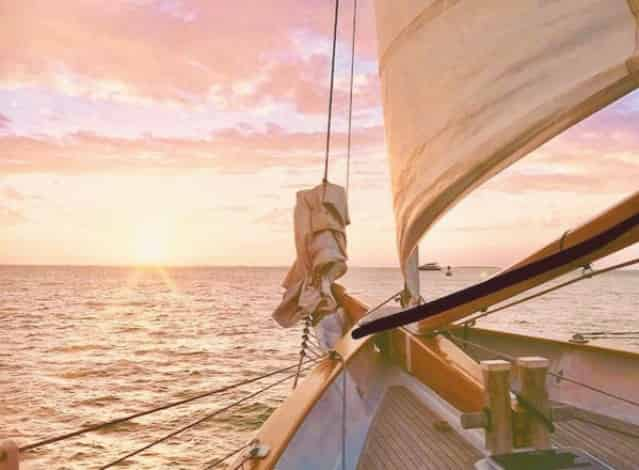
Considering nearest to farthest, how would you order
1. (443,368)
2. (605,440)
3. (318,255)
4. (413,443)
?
(413,443), (605,440), (443,368), (318,255)

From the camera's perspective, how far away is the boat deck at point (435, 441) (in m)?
3.39

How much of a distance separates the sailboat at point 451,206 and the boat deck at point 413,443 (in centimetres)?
1

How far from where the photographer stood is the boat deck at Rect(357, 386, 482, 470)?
11.0 feet

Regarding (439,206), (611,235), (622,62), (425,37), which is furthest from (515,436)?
(425,37)

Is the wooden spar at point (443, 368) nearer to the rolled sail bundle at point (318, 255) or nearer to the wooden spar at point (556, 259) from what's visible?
the wooden spar at point (556, 259)

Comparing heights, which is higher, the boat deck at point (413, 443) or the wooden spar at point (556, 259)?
the wooden spar at point (556, 259)

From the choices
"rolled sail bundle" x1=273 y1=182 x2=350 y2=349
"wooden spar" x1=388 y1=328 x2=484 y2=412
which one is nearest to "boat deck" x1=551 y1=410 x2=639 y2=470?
"wooden spar" x1=388 y1=328 x2=484 y2=412

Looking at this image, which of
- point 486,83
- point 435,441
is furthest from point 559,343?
point 486,83

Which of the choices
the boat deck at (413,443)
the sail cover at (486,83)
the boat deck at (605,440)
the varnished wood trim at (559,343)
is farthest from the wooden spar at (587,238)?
the varnished wood trim at (559,343)

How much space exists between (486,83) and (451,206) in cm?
50

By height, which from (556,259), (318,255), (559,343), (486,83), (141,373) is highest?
(486,83)

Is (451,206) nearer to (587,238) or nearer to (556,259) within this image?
(587,238)

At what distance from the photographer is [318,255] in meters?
6.48

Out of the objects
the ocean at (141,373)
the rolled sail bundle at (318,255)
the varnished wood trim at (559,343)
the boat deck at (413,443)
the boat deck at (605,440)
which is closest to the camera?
the boat deck at (413,443)
